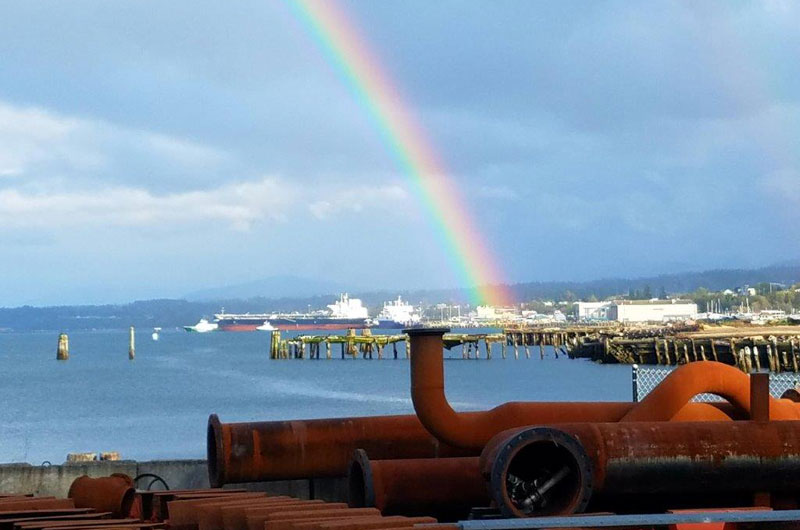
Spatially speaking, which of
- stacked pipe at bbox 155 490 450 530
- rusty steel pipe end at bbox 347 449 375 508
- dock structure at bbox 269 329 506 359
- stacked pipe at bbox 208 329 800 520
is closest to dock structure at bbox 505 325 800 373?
dock structure at bbox 269 329 506 359

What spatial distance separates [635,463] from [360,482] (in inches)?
101

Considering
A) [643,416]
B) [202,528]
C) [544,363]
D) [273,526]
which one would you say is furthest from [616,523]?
[544,363]

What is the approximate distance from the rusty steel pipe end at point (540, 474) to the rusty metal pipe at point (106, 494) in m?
4.07

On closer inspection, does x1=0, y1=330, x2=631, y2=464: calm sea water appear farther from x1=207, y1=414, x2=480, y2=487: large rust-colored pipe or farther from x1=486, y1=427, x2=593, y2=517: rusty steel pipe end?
x1=486, y1=427, x2=593, y2=517: rusty steel pipe end

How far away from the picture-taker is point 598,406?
12.2m

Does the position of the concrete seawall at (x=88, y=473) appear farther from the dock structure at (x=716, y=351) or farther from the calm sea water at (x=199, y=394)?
the dock structure at (x=716, y=351)

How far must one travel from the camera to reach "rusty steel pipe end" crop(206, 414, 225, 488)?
41.2 feet

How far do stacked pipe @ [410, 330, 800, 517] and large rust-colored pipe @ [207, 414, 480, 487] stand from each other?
1.37 metres

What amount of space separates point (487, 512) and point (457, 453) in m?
2.50

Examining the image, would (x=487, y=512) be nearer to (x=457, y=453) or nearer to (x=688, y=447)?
(x=688, y=447)

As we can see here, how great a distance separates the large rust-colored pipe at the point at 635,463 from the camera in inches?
385

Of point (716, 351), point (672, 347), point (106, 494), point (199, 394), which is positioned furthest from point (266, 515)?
point (672, 347)

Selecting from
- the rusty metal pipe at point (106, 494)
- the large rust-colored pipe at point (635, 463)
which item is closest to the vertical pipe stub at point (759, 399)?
the large rust-colored pipe at point (635, 463)

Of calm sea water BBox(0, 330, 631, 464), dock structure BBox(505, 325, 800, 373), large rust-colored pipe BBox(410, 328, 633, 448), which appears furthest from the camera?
dock structure BBox(505, 325, 800, 373)
